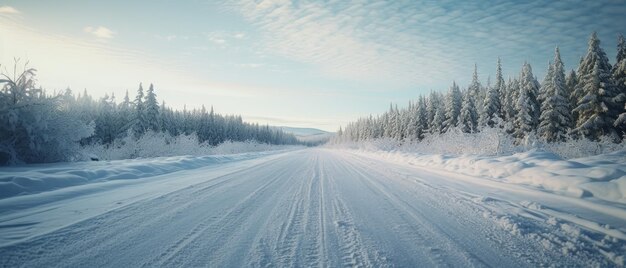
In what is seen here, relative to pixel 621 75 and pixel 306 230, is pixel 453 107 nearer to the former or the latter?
pixel 621 75

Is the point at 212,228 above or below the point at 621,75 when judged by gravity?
below

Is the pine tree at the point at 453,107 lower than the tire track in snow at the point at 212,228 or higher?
higher

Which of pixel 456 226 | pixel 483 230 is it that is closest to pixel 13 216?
pixel 456 226

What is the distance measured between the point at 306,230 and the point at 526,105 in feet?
126

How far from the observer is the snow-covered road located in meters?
2.89

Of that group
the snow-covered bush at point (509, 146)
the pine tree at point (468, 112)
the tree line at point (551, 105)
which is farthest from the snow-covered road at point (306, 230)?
the pine tree at point (468, 112)

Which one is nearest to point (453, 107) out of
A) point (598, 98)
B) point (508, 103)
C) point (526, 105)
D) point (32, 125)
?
point (508, 103)

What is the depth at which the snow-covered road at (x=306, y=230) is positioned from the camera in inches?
114

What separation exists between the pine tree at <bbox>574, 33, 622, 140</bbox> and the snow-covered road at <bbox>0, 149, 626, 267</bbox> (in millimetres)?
27143

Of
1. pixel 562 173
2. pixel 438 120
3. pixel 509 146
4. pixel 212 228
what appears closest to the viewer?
pixel 212 228

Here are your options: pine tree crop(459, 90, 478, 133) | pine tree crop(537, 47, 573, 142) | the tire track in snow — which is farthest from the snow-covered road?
pine tree crop(459, 90, 478, 133)

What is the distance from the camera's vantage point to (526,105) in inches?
1288

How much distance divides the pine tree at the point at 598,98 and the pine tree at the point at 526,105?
6.33 meters

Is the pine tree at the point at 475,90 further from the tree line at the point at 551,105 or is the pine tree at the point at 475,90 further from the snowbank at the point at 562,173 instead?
the snowbank at the point at 562,173
